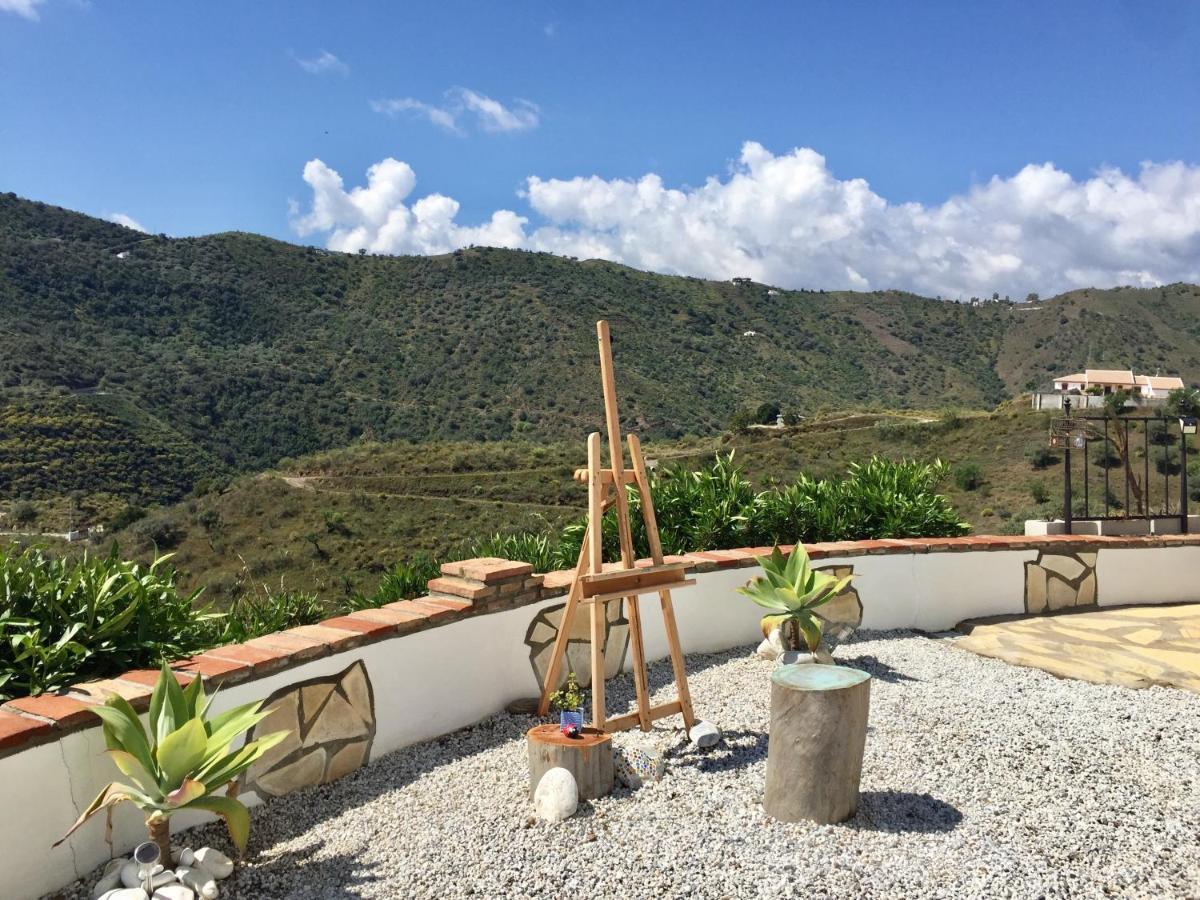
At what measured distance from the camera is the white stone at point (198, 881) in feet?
9.01

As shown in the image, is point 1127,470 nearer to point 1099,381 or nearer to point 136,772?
point 136,772

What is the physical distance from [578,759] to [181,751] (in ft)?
4.63

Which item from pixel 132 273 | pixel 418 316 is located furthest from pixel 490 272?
pixel 132 273

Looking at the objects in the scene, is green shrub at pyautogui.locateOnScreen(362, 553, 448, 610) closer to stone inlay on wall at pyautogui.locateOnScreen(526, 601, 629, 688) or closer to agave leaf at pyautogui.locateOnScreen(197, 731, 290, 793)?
stone inlay on wall at pyautogui.locateOnScreen(526, 601, 629, 688)

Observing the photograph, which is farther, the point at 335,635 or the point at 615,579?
the point at 615,579

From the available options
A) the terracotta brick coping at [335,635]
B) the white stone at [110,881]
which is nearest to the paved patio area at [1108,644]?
the terracotta brick coping at [335,635]

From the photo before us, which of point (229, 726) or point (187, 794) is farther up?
point (229, 726)

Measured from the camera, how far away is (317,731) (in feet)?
12.2

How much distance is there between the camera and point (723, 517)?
21.5 ft

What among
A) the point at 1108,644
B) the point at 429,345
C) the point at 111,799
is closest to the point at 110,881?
the point at 111,799

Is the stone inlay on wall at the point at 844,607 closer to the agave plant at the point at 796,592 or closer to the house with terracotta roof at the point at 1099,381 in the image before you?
the agave plant at the point at 796,592

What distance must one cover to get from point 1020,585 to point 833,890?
15.3 feet

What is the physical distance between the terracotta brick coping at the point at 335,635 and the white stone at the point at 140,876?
1.60 feet

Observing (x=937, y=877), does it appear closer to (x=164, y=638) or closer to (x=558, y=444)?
(x=164, y=638)
